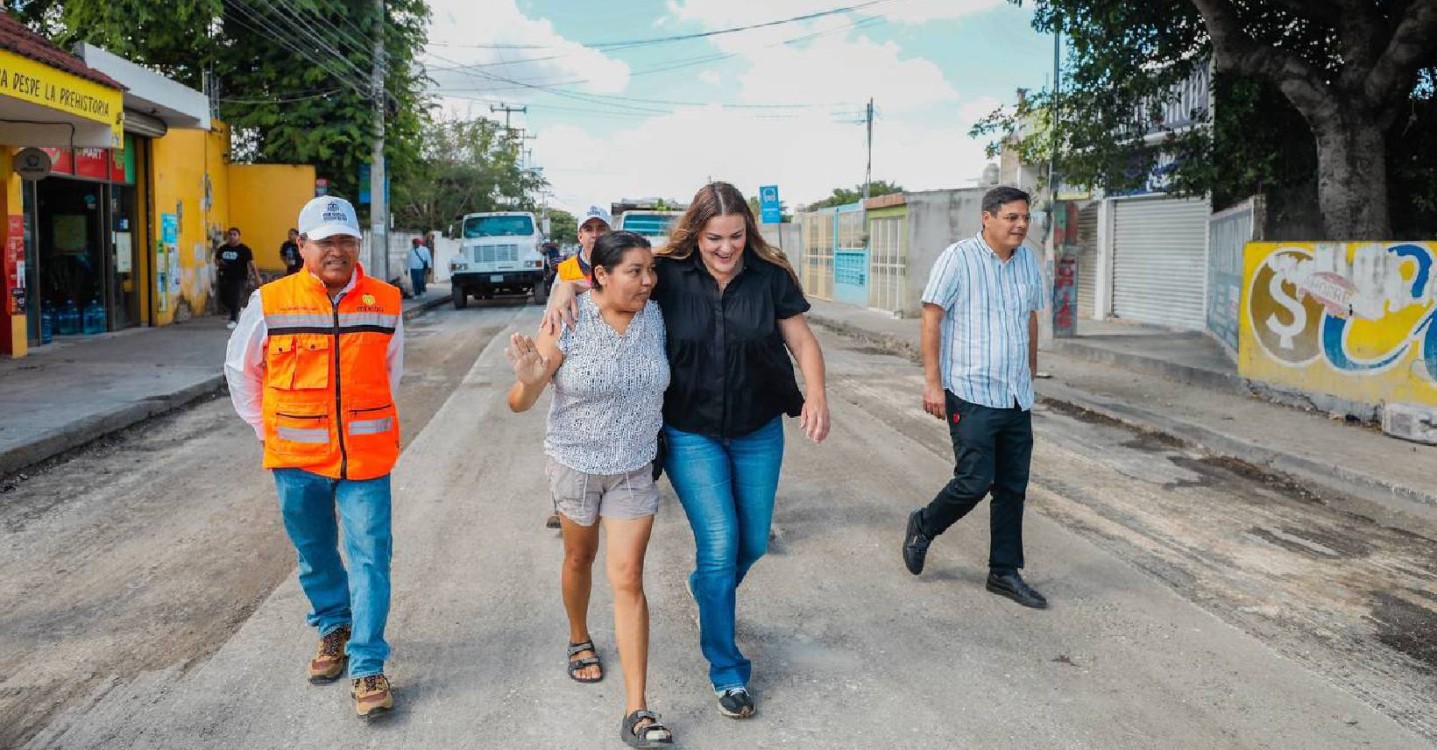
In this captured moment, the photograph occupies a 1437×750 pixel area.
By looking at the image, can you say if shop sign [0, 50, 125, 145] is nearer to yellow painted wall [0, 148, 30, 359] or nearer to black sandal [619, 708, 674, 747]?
yellow painted wall [0, 148, 30, 359]

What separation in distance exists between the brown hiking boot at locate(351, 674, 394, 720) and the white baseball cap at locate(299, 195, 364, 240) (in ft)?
4.93

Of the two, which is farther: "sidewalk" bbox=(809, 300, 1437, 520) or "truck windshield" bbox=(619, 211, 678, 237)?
"truck windshield" bbox=(619, 211, 678, 237)

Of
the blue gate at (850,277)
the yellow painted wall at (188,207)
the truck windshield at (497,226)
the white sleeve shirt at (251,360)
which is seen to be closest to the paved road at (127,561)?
the white sleeve shirt at (251,360)

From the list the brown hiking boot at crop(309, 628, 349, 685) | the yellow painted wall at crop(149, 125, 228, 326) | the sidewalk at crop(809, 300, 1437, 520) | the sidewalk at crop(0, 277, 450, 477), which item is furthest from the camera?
the yellow painted wall at crop(149, 125, 228, 326)

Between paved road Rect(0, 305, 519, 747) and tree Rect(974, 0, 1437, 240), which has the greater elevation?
tree Rect(974, 0, 1437, 240)

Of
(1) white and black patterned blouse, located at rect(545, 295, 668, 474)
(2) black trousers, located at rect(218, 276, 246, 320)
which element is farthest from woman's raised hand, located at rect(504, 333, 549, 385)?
(2) black trousers, located at rect(218, 276, 246, 320)

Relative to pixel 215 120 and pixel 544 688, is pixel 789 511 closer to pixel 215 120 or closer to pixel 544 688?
pixel 544 688

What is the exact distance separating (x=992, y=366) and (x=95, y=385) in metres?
10.4

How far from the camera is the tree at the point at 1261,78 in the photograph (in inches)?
480

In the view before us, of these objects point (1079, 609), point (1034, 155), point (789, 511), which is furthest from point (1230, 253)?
point (1079, 609)

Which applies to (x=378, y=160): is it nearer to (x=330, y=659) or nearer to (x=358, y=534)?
(x=330, y=659)

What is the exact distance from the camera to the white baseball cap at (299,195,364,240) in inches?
155

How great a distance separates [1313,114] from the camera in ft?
40.2

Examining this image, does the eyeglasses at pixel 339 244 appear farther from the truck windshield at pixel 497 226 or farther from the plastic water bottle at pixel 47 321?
the truck windshield at pixel 497 226
